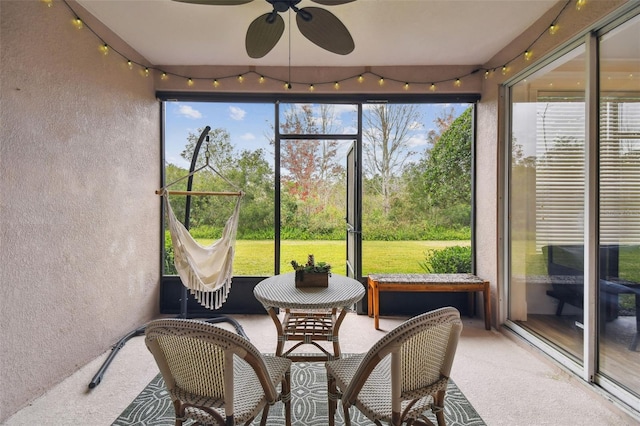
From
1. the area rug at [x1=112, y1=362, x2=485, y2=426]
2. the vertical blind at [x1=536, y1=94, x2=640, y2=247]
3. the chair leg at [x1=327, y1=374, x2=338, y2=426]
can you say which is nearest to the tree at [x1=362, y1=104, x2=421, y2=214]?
the vertical blind at [x1=536, y1=94, x2=640, y2=247]

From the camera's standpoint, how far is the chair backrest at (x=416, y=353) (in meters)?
1.10

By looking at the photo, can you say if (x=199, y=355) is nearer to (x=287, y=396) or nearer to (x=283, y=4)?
(x=287, y=396)

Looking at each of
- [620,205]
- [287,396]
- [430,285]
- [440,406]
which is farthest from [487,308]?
[287,396]

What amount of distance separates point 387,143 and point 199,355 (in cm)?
289

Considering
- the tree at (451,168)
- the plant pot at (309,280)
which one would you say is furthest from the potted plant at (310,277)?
the tree at (451,168)

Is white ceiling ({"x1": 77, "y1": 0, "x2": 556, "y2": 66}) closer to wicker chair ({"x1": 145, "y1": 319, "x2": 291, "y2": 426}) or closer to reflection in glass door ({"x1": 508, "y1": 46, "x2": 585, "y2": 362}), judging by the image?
reflection in glass door ({"x1": 508, "y1": 46, "x2": 585, "y2": 362})

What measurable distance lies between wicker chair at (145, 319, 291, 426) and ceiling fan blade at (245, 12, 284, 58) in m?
1.56

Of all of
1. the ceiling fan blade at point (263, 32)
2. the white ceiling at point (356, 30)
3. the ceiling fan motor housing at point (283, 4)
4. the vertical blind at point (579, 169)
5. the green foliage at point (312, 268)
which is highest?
the white ceiling at point (356, 30)

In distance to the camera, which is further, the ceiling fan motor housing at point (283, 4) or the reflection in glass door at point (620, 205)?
the reflection in glass door at point (620, 205)

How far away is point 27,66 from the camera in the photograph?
186 centimetres

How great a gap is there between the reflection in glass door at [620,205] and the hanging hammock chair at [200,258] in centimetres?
269

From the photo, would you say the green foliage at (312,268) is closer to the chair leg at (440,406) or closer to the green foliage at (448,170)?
the chair leg at (440,406)

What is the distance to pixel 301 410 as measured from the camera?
179cm

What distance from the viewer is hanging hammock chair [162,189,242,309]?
250cm
